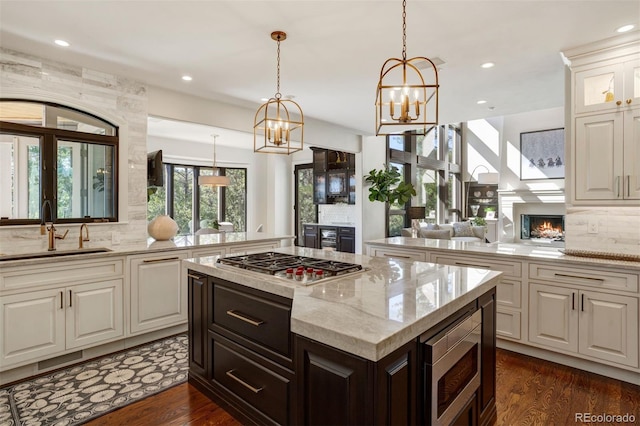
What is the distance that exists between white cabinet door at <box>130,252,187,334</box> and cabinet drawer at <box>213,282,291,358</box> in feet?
4.59

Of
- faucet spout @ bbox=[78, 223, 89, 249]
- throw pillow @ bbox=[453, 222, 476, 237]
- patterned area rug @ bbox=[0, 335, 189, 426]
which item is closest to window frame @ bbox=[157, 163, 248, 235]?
faucet spout @ bbox=[78, 223, 89, 249]

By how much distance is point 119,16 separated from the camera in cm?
244

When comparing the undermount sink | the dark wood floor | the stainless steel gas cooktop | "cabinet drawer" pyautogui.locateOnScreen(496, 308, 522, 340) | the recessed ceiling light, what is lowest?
the dark wood floor

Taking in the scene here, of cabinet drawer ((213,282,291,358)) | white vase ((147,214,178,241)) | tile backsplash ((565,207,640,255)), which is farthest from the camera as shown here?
white vase ((147,214,178,241))

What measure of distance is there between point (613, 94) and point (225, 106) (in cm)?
409

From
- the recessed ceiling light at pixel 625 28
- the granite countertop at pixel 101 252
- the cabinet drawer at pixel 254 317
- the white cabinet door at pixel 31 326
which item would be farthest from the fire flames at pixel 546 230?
the white cabinet door at pixel 31 326

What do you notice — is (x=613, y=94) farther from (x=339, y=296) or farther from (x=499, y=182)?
(x=499, y=182)

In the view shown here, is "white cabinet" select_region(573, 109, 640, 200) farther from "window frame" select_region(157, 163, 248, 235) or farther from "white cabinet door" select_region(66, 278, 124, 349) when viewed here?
"window frame" select_region(157, 163, 248, 235)

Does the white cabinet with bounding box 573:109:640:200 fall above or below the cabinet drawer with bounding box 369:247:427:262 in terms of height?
above

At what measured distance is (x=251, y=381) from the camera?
6.50ft

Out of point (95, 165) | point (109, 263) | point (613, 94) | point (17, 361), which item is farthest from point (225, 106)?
point (613, 94)

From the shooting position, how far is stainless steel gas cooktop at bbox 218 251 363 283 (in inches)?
76.7

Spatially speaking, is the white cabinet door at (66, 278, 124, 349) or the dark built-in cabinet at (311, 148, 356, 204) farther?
the dark built-in cabinet at (311, 148, 356, 204)

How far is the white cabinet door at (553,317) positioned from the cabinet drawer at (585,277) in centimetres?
8
